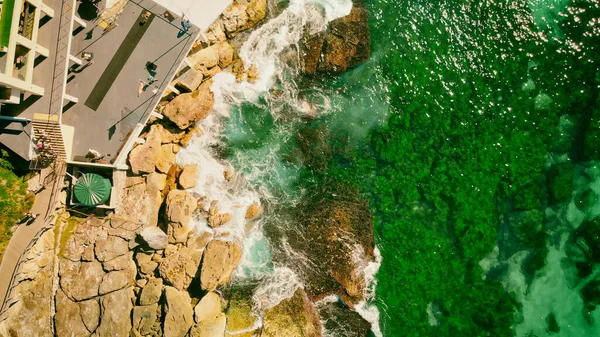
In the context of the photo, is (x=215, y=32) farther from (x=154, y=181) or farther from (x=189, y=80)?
(x=154, y=181)

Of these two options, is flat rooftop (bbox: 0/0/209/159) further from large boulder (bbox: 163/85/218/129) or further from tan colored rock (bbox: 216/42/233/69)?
tan colored rock (bbox: 216/42/233/69)

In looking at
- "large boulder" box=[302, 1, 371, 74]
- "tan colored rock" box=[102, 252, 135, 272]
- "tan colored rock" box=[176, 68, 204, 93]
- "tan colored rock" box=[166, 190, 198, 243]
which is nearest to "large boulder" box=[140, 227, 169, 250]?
"tan colored rock" box=[166, 190, 198, 243]

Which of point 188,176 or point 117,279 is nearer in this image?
point 117,279

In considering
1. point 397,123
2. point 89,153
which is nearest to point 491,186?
point 397,123

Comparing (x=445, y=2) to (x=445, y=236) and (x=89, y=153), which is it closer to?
(x=445, y=236)

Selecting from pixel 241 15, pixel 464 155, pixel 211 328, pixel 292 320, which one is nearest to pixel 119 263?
pixel 211 328
